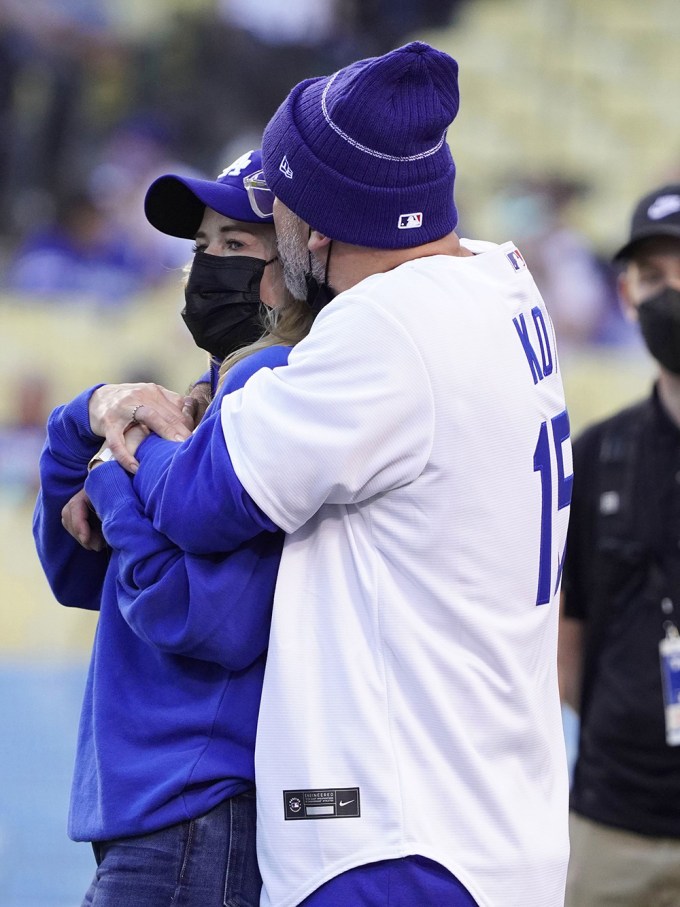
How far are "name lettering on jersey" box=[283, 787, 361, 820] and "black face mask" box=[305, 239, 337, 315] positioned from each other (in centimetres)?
62

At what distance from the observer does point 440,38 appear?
1070cm

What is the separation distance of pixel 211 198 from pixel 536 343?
514 millimetres

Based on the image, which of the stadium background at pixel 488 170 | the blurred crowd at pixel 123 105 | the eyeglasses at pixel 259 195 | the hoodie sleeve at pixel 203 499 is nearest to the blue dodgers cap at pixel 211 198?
the eyeglasses at pixel 259 195

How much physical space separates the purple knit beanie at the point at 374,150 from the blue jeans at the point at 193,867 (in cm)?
72

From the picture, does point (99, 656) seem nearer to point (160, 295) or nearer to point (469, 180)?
point (160, 295)

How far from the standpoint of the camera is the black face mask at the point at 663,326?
278cm

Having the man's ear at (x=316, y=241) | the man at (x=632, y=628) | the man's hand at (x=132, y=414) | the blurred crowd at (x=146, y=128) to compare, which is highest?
the blurred crowd at (x=146, y=128)

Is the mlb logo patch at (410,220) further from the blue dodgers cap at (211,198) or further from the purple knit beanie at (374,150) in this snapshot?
the blue dodgers cap at (211,198)

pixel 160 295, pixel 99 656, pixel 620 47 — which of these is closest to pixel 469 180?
pixel 620 47

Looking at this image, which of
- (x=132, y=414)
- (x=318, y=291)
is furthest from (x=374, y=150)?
Answer: (x=132, y=414)

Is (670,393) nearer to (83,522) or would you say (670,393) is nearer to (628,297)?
(628,297)

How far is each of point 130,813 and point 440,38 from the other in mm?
10029

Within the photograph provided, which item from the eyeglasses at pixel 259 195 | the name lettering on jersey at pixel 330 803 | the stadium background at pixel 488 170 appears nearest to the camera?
the name lettering on jersey at pixel 330 803

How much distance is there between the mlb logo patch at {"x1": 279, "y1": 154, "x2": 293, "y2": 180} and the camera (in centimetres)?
158
